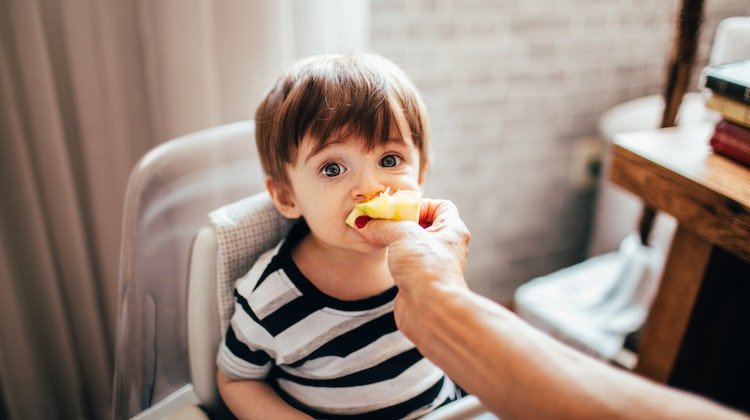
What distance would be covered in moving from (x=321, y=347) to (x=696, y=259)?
639mm

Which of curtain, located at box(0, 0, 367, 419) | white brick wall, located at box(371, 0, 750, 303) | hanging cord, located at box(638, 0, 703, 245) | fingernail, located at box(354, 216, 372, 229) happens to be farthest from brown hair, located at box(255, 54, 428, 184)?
white brick wall, located at box(371, 0, 750, 303)

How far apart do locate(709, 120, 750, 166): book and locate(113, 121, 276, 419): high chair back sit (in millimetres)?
806

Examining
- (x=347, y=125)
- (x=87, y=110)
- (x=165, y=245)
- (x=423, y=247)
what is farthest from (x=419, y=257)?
(x=87, y=110)

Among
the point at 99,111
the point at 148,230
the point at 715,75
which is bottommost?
the point at 148,230

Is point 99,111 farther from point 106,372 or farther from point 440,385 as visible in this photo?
point 440,385

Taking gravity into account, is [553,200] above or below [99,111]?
below

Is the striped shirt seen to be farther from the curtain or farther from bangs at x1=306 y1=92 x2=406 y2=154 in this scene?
the curtain

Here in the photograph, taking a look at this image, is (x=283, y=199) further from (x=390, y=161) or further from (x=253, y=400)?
(x=253, y=400)

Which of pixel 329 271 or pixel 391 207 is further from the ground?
pixel 391 207

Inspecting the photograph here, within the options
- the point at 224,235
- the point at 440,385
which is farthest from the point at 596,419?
the point at 224,235

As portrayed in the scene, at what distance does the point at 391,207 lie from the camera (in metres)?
0.71

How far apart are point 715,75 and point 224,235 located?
83cm

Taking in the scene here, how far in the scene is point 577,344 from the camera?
1512 millimetres

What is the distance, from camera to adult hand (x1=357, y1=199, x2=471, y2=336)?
0.59 meters
